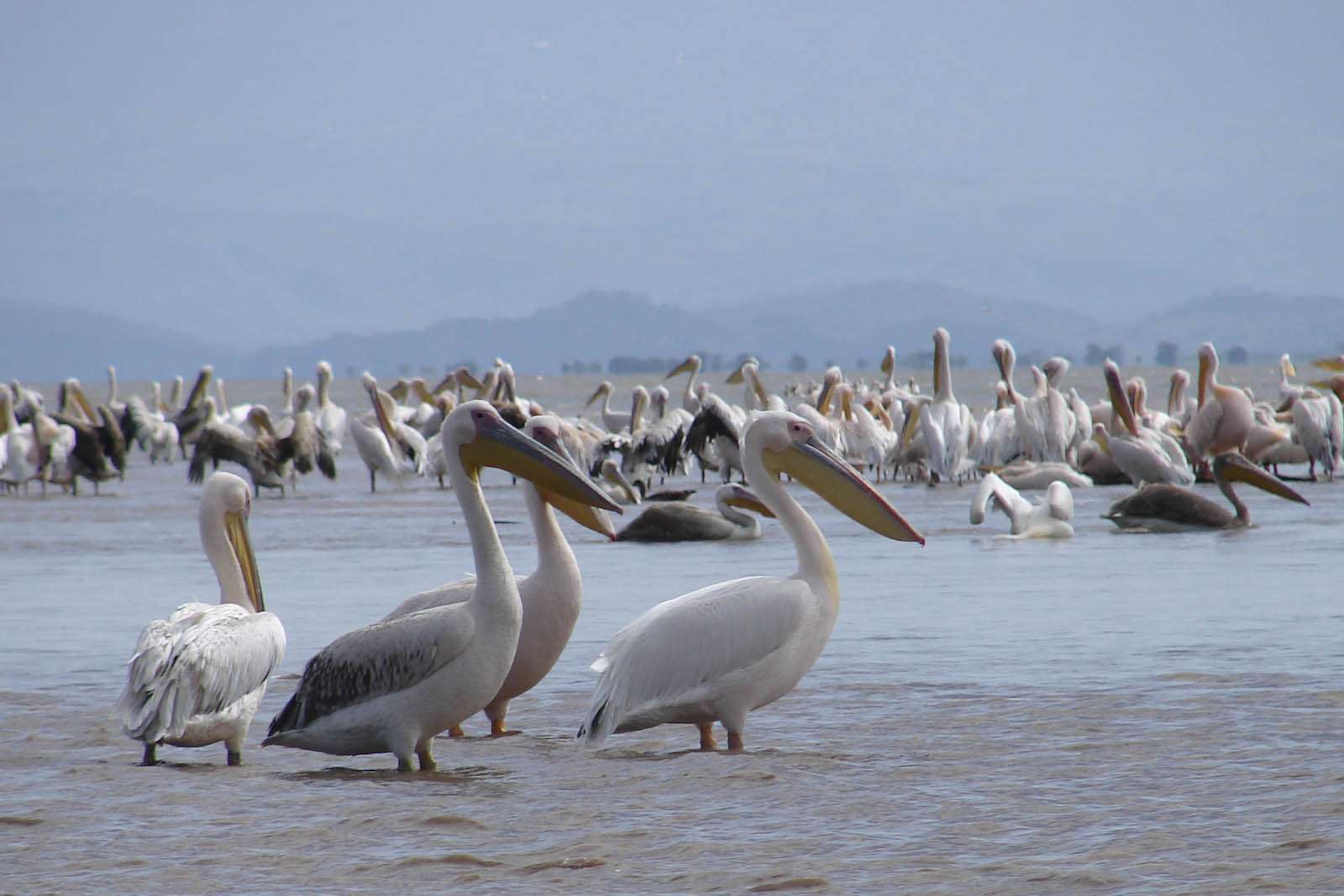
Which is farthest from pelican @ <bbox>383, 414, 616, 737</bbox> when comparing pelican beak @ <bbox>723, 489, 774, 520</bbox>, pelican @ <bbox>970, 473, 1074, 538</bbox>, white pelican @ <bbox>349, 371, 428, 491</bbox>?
white pelican @ <bbox>349, 371, 428, 491</bbox>

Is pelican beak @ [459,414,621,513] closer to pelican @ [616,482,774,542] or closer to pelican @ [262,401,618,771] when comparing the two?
pelican @ [262,401,618,771]

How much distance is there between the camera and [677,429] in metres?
18.2

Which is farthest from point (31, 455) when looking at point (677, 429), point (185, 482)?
point (677, 429)

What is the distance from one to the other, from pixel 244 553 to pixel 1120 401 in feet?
43.6

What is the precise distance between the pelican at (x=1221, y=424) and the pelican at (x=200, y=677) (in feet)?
45.9

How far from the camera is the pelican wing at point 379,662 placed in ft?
16.4

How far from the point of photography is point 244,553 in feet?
19.3

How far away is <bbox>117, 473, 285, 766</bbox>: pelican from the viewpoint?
491 centimetres

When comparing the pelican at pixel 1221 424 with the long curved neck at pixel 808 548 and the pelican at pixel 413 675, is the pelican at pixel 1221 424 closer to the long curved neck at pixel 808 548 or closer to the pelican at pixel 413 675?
the long curved neck at pixel 808 548

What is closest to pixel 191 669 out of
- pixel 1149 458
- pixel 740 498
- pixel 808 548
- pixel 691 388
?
pixel 808 548

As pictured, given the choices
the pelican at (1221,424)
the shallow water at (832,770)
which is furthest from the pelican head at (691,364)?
the shallow water at (832,770)

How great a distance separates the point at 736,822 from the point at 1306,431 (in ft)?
47.8

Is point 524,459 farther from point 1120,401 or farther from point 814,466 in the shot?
point 1120,401

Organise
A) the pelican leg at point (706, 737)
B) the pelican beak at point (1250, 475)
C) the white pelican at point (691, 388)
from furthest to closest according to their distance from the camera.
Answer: the white pelican at point (691, 388) → the pelican beak at point (1250, 475) → the pelican leg at point (706, 737)
